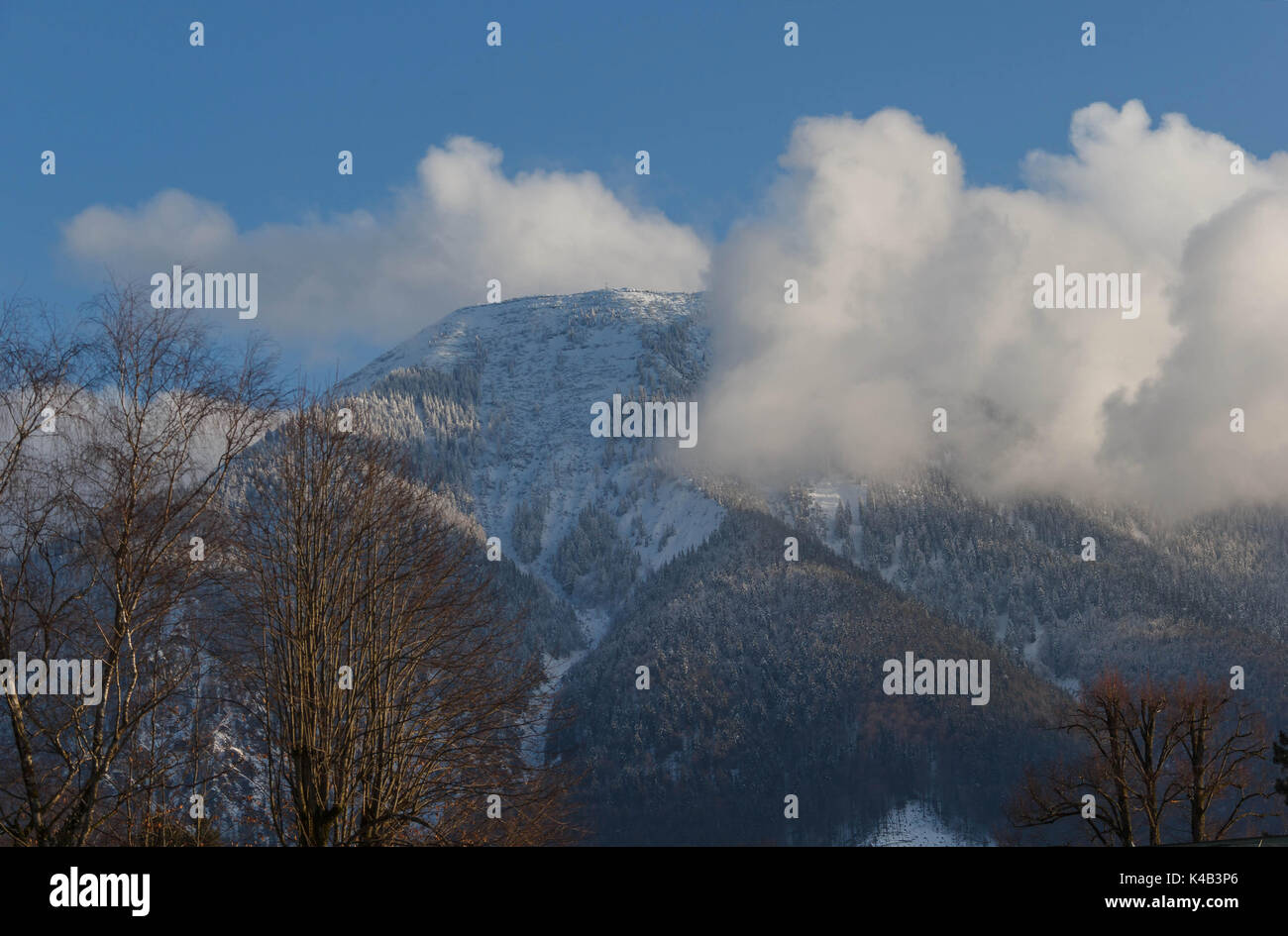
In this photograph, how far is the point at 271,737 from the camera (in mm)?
18734

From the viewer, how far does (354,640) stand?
21172 mm

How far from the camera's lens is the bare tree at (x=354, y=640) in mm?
18531

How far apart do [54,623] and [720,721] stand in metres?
164

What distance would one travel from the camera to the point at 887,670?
180 meters

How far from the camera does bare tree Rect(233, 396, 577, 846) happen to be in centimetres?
1853
